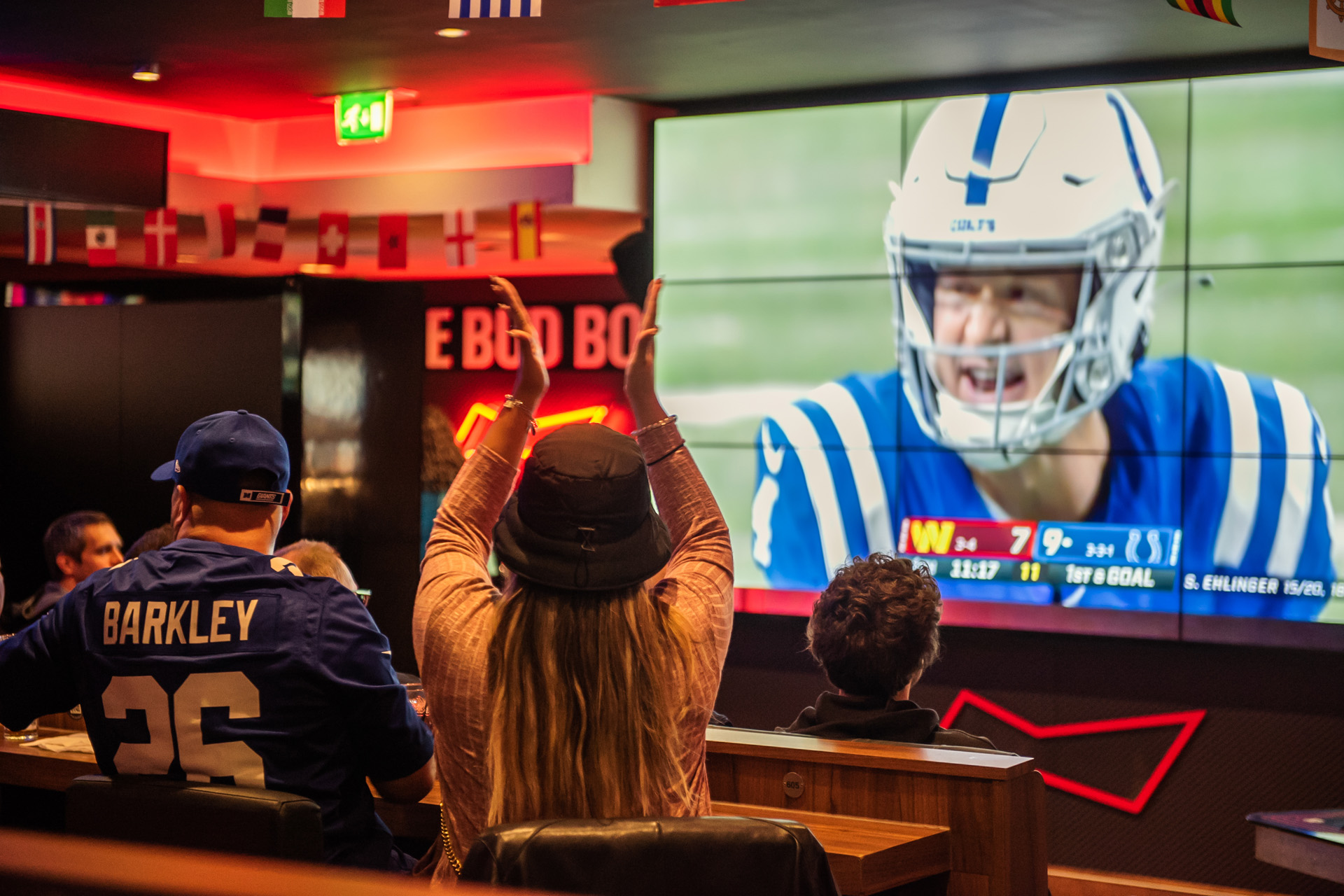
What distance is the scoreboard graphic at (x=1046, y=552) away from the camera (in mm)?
5043

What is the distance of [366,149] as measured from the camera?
6.68 meters

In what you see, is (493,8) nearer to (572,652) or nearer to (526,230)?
(572,652)

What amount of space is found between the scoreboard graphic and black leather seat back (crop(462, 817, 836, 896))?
3.76 metres

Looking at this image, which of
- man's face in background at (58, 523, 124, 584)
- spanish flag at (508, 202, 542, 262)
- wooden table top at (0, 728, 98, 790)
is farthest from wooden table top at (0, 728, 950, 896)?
spanish flag at (508, 202, 542, 262)

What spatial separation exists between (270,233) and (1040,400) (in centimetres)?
361

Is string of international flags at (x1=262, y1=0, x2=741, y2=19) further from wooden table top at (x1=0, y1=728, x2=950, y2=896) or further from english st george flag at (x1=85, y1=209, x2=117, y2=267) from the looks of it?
english st george flag at (x1=85, y1=209, x2=117, y2=267)

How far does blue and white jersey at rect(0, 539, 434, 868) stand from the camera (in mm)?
1937

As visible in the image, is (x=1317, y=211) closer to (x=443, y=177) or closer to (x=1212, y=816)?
(x=1212, y=816)

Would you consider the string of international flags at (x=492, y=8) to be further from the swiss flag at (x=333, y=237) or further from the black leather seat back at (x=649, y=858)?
the swiss flag at (x=333, y=237)

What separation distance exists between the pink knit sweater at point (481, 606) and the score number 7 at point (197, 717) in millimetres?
363

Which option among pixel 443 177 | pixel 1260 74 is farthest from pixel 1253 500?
pixel 443 177

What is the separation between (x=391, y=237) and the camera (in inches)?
249

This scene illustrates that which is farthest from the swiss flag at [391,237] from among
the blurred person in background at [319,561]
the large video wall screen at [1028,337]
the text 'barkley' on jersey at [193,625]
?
the text 'barkley' on jersey at [193,625]

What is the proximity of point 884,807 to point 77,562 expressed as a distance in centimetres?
321
